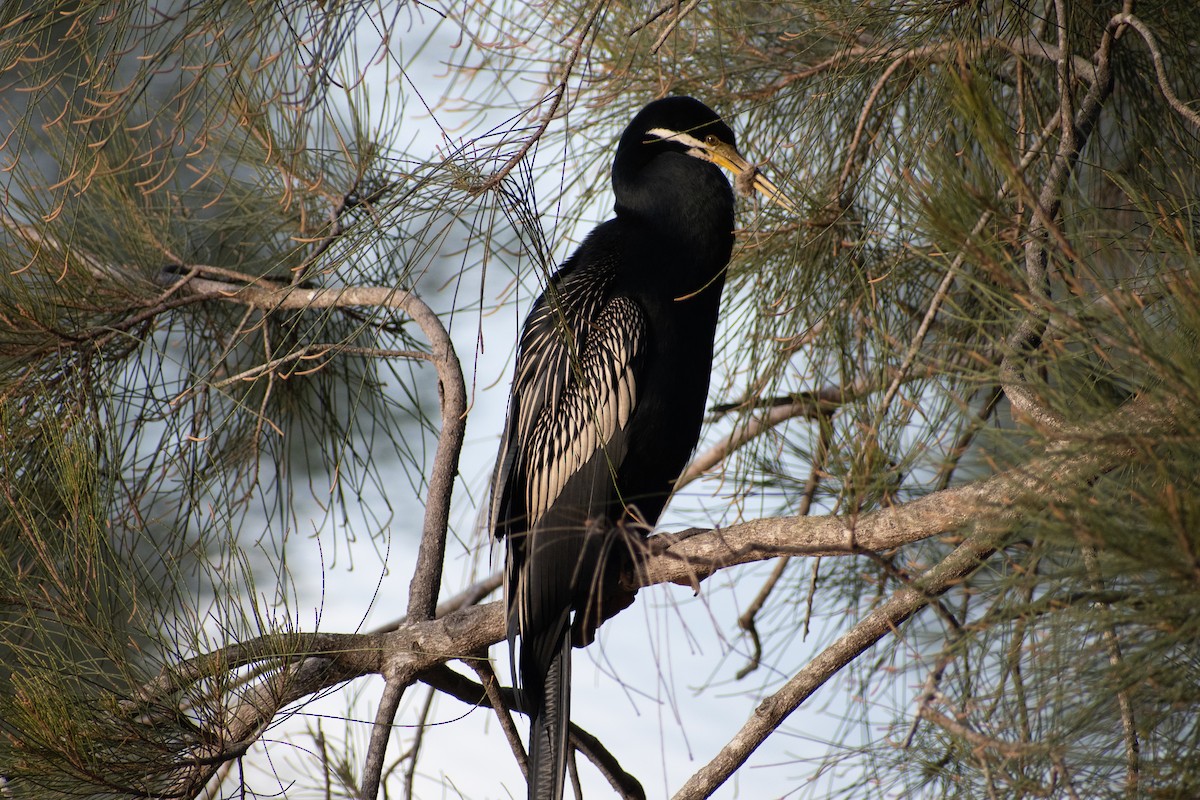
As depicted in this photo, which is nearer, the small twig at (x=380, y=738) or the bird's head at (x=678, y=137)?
the small twig at (x=380, y=738)

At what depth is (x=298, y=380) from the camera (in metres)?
2.04

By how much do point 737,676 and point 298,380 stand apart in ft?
3.35

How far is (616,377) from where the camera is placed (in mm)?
1744

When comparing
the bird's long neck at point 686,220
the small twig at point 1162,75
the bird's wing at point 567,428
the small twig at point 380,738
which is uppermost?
the bird's long neck at point 686,220

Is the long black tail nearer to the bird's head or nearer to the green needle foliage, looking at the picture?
the green needle foliage

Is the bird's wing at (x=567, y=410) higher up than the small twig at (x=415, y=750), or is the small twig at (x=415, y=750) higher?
the bird's wing at (x=567, y=410)

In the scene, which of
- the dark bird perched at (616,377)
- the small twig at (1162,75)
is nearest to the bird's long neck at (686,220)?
the dark bird perched at (616,377)

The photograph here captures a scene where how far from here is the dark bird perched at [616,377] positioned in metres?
1.65

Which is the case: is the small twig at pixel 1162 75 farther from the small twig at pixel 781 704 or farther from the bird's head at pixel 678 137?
the bird's head at pixel 678 137

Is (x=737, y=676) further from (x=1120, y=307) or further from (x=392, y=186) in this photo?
(x=1120, y=307)

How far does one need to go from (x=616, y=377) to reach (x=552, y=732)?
56cm

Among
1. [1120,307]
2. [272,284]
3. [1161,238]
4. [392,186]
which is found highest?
[272,284]

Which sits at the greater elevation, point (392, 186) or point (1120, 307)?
point (392, 186)

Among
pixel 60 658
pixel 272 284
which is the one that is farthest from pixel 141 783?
pixel 272 284
